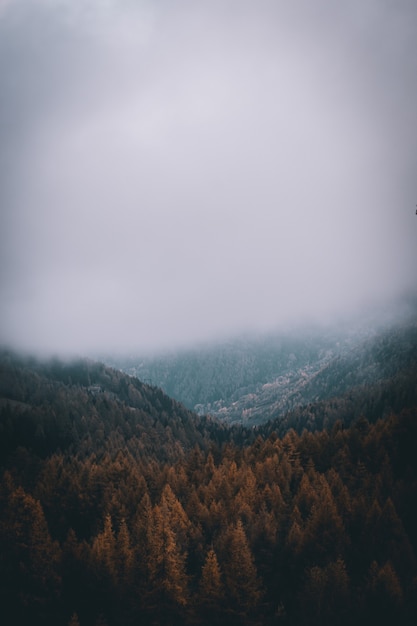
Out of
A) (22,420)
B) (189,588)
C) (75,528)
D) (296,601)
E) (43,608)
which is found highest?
(22,420)

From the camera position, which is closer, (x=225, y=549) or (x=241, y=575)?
(x=241, y=575)

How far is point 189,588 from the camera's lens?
74000mm

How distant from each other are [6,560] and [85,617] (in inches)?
638

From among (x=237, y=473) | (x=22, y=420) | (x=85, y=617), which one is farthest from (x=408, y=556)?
(x=22, y=420)

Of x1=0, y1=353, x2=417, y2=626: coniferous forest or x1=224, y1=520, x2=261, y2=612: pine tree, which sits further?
x1=224, y1=520, x2=261, y2=612: pine tree

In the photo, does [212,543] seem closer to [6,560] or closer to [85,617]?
[85,617]

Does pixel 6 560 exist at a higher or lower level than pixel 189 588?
higher

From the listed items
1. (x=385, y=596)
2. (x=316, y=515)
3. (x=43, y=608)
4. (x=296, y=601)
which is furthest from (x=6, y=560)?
(x=385, y=596)

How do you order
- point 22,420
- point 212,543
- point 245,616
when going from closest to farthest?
point 245,616, point 212,543, point 22,420

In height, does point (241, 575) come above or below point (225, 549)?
below

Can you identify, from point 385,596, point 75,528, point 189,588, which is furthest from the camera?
point 75,528

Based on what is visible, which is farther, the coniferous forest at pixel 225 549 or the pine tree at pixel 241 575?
the pine tree at pixel 241 575

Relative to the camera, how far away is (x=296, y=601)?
70.8 meters

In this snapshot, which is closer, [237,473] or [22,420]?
[237,473]
